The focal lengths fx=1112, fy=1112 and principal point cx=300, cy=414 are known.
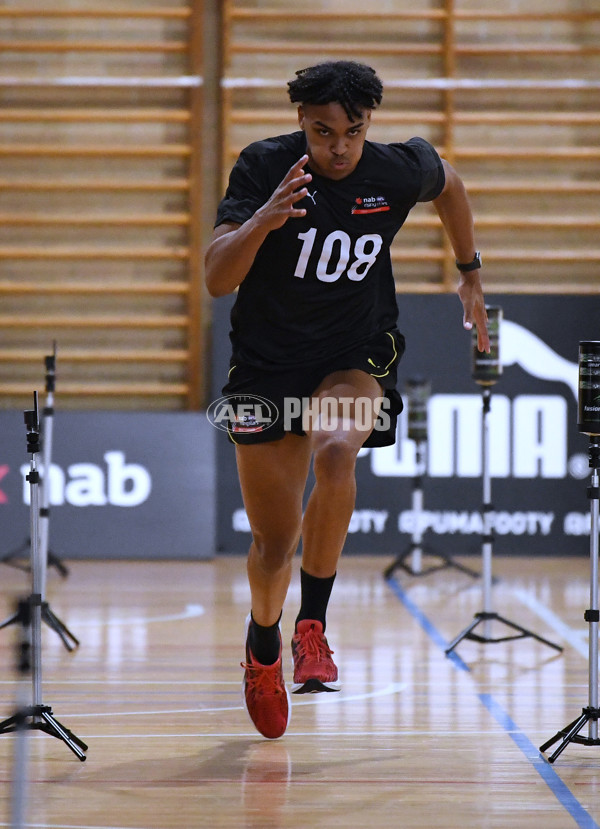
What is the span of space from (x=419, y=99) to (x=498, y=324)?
12.2ft

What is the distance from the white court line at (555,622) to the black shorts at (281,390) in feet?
6.92

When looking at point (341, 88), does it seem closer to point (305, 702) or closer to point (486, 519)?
point (305, 702)

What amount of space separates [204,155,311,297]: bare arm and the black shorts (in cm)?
33

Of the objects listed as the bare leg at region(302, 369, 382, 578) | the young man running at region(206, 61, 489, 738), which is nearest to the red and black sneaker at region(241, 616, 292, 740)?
the young man running at region(206, 61, 489, 738)

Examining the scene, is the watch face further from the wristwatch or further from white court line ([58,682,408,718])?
white court line ([58,682,408,718])

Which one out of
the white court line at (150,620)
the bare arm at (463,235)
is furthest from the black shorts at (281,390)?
the white court line at (150,620)

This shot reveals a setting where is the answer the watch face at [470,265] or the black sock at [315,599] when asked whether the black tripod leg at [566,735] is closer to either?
the black sock at [315,599]

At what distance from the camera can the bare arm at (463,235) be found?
3170mm

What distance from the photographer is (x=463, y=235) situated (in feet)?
10.7

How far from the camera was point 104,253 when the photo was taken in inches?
303

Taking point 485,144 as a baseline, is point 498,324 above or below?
below

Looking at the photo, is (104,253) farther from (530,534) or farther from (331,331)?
(331,331)

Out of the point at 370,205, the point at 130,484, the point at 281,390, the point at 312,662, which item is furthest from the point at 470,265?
the point at 130,484

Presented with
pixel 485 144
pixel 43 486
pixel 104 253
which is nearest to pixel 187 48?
pixel 104 253
